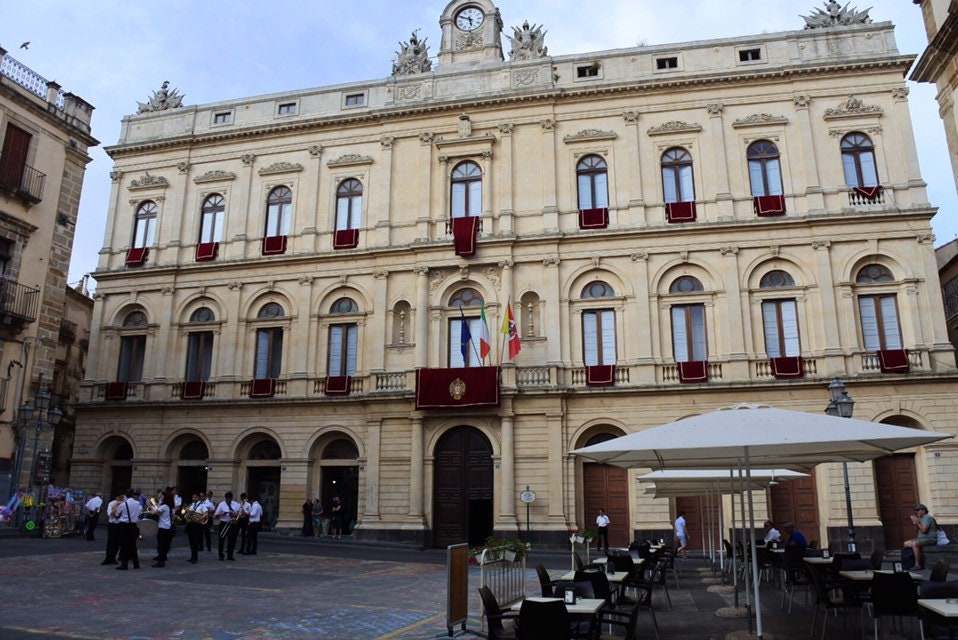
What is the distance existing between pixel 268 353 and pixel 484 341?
395 inches

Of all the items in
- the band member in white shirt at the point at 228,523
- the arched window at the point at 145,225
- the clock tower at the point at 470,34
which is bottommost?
the band member in white shirt at the point at 228,523

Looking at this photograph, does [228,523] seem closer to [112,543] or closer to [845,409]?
[112,543]

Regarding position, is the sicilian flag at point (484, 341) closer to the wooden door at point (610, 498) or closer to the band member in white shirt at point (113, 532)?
the wooden door at point (610, 498)

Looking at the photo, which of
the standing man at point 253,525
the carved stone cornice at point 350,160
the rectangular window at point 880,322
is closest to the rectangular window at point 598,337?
the rectangular window at point 880,322

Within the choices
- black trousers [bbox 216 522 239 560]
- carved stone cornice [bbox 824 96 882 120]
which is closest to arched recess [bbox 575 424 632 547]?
black trousers [bbox 216 522 239 560]

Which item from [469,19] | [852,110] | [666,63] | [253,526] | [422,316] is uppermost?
[469,19]

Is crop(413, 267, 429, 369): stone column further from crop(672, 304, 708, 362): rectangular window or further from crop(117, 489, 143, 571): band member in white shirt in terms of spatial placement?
crop(117, 489, 143, 571): band member in white shirt

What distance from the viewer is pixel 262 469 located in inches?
1205

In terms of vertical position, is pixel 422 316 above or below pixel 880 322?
above

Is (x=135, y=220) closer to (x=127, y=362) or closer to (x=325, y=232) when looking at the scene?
(x=127, y=362)

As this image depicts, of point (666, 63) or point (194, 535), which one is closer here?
point (194, 535)

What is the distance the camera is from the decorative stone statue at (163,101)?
1399 inches

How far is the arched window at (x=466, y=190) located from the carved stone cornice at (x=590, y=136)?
4.01 metres

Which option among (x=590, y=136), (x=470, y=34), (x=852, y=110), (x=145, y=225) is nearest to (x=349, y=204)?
(x=470, y=34)
